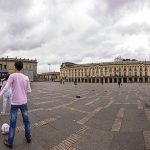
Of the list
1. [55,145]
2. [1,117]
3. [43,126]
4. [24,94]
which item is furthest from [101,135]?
[1,117]

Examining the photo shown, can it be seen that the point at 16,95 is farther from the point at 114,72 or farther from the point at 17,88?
the point at 114,72


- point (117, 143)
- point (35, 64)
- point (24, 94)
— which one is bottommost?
point (117, 143)

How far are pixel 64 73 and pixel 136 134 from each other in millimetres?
169381

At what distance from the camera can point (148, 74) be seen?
13888cm

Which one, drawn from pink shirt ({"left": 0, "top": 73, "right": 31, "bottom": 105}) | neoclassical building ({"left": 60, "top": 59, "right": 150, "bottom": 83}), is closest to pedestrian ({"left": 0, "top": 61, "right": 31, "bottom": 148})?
pink shirt ({"left": 0, "top": 73, "right": 31, "bottom": 105})

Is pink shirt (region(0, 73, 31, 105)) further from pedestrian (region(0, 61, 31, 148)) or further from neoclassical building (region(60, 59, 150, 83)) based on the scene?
neoclassical building (region(60, 59, 150, 83))

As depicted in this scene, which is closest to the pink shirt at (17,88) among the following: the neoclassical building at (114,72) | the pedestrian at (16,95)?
the pedestrian at (16,95)

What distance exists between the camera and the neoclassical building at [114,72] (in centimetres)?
14038

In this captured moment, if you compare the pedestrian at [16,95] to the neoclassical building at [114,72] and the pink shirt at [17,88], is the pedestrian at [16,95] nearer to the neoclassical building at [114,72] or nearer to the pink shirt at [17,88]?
the pink shirt at [17,88]

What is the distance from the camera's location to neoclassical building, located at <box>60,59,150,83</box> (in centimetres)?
14038

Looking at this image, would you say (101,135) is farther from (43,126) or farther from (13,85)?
(13,85)

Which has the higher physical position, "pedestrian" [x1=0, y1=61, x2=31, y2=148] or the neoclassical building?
the neoclassical building

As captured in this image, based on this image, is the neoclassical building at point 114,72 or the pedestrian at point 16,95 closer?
the pedestrian at point 16,95

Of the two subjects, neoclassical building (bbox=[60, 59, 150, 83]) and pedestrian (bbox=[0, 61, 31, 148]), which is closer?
pedestrian (bbox=[0, 61, 31, 148])
